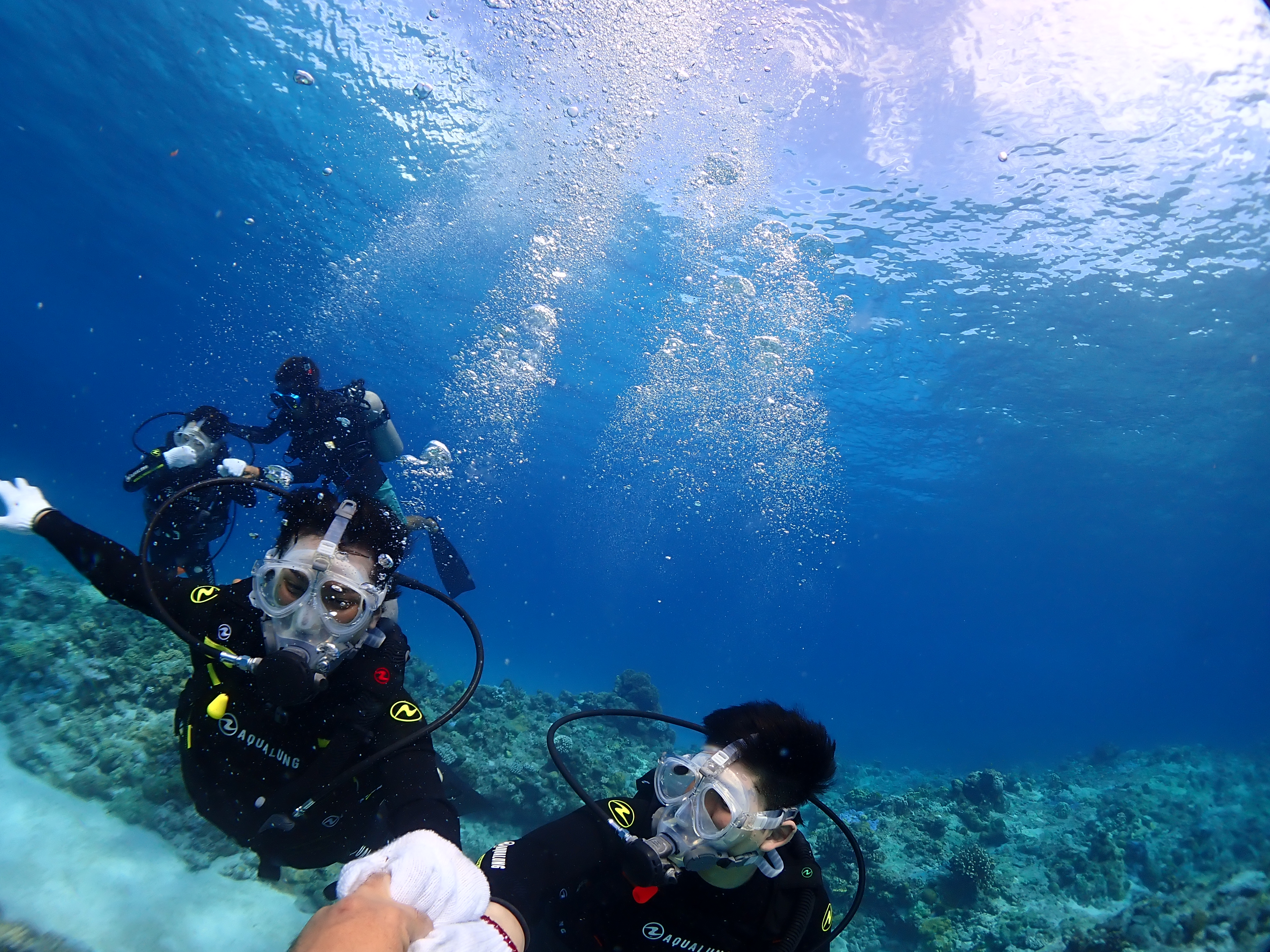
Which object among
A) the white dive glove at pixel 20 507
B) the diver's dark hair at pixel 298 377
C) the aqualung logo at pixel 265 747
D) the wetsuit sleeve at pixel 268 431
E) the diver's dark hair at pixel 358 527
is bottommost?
the aqualung logo at pixel 265 747

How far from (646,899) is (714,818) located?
1.93 feet

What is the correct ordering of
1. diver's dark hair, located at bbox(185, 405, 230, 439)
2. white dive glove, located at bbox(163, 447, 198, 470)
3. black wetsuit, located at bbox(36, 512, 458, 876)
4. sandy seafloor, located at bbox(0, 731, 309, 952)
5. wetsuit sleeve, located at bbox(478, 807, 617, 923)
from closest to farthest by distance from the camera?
1. wetsuit sleeve, located at bbox(478, 807, 617, 923)
2. black wetsuit, located at bbox(36, 512, 458, 876)
3. sandy seafloor, located at bbox(0, 731, 309, 952)
4. white dive glove, located at bbox(163, 447, 198, 470)
5. diver's dark hair, located at bbox(185, 405, 230, 439)

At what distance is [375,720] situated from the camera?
8.79ft

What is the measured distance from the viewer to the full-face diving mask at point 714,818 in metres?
2.49

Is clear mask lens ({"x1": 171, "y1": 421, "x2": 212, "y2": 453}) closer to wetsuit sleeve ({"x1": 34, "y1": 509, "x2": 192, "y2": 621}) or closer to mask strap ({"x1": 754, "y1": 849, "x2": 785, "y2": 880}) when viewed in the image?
wetsuit sleeve ({"x1": 34, "y1": 509, "x2": 192, "y2": 621})

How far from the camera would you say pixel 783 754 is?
8.60ft

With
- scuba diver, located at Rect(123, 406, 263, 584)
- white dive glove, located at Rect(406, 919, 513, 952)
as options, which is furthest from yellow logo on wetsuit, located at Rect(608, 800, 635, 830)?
scuba diver, located at Rect(123, 406, 263, 584)

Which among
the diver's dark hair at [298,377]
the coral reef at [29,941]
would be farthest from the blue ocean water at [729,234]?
the coral reef at [29,941]

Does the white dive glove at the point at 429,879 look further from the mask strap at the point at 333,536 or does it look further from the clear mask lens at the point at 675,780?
the mask strap at the point at 333,536

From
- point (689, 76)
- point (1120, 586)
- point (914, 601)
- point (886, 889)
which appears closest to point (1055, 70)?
point (689, 76)

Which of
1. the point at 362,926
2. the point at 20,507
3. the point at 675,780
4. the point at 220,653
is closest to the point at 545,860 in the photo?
the point at 675,780

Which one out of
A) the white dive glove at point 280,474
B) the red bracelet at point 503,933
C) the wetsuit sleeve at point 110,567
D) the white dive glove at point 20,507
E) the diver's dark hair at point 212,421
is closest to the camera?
the red bracelet at point 503,933

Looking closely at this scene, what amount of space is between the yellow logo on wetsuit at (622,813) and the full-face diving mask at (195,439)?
20.7 ft

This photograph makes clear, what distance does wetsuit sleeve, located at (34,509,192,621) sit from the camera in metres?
2.90
